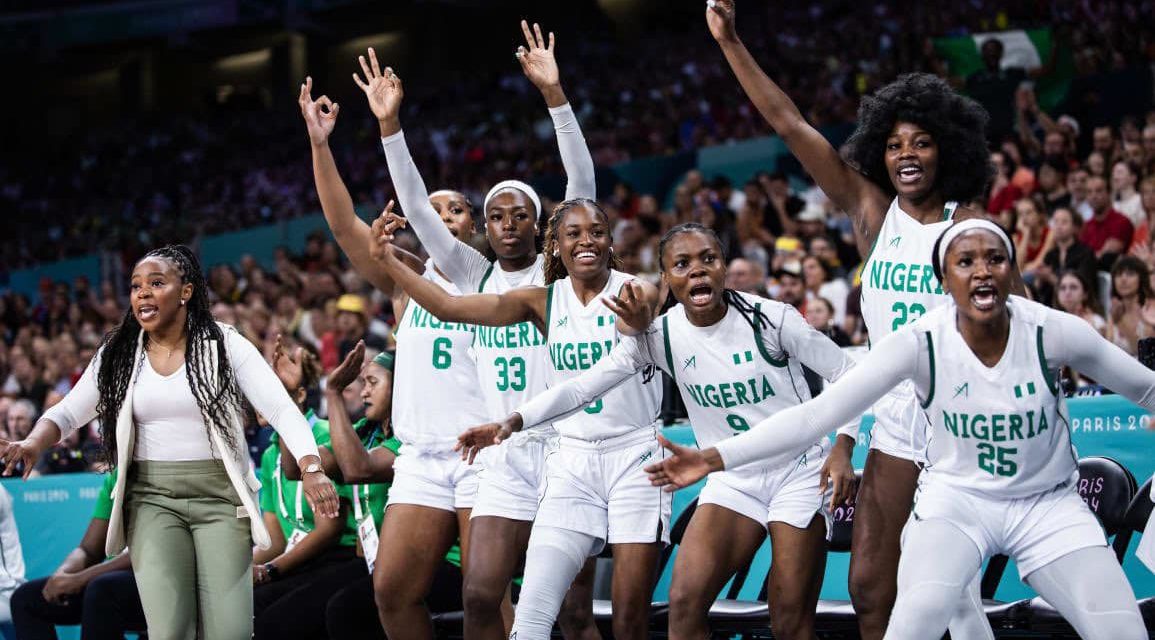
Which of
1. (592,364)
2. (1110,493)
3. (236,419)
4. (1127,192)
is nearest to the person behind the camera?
(592,364)

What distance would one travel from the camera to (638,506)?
5102 mm

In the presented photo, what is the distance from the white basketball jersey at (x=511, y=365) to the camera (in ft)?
18.3

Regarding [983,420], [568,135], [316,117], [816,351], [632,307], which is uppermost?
[316,117]

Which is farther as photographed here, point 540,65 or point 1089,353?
point 540,65

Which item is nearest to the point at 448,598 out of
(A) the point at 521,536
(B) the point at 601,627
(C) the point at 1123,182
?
(B) the point at 601,627

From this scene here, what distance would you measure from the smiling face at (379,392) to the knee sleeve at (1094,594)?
3.55 m

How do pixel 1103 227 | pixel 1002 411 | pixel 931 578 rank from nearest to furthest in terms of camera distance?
pixel 931 578
pixel 1002 411
pixel 1103 227

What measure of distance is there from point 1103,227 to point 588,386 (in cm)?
536

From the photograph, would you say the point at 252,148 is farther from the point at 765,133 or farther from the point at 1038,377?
the point at 1038,377

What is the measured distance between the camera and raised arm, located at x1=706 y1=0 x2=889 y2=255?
4.82m

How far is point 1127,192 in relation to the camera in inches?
369

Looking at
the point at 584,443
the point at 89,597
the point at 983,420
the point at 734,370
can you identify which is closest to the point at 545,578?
the point at 584,443

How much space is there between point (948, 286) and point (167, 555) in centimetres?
298

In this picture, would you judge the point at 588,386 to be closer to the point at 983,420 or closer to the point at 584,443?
the point at 584,443
